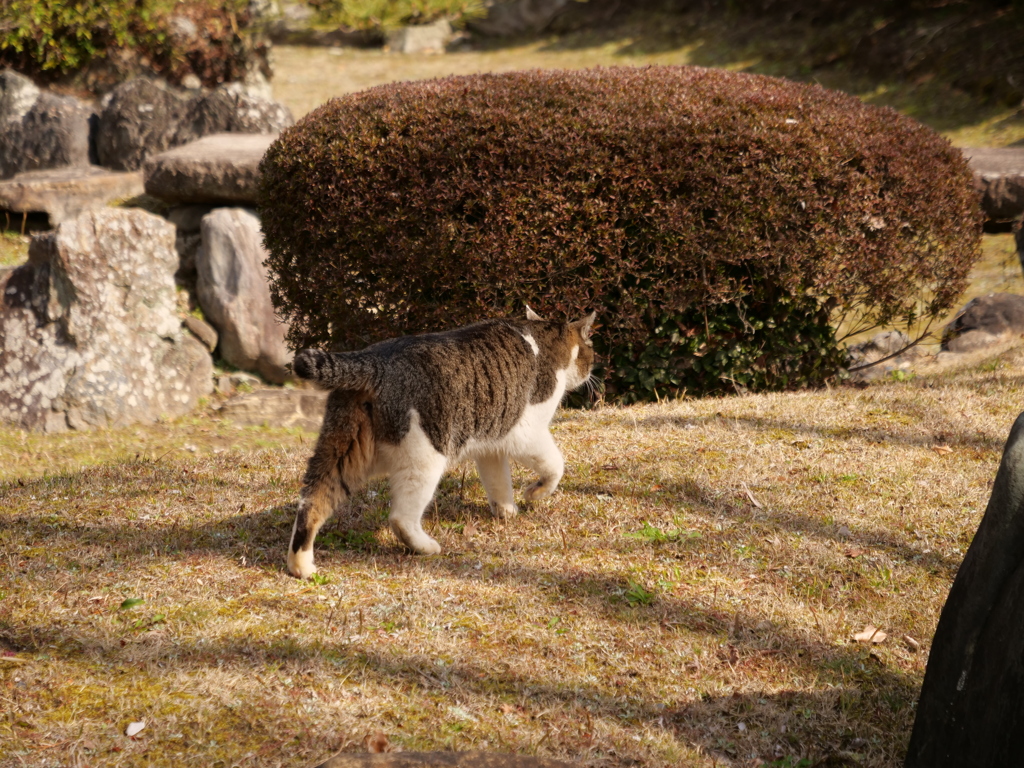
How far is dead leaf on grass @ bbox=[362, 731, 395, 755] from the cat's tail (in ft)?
4.85

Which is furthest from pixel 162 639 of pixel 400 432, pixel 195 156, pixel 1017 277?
pixel 1017 277

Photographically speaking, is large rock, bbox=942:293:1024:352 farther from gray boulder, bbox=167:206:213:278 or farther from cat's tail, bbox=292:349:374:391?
gray boulder, bbox=167:206:213:278

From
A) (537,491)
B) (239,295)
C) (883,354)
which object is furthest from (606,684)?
(239,295)

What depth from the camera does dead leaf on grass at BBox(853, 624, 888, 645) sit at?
405 centimetres

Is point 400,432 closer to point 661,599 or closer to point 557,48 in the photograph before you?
point 661,599

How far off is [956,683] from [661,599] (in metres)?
1.51

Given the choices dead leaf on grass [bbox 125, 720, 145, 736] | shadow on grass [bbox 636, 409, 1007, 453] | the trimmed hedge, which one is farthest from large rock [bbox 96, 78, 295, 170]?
dead leaf on grass [bbox 125, 720, 145, 736]

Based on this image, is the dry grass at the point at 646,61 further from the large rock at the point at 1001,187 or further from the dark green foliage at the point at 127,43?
the large rock at the point at 1001,187

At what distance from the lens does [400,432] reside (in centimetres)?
424

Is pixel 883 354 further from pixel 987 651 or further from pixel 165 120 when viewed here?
pixel 165 120

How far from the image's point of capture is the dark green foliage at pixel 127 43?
45.5 feet

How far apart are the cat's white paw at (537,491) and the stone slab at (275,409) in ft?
12.4

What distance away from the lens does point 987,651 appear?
2.90 m

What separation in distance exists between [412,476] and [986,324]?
6610mm
